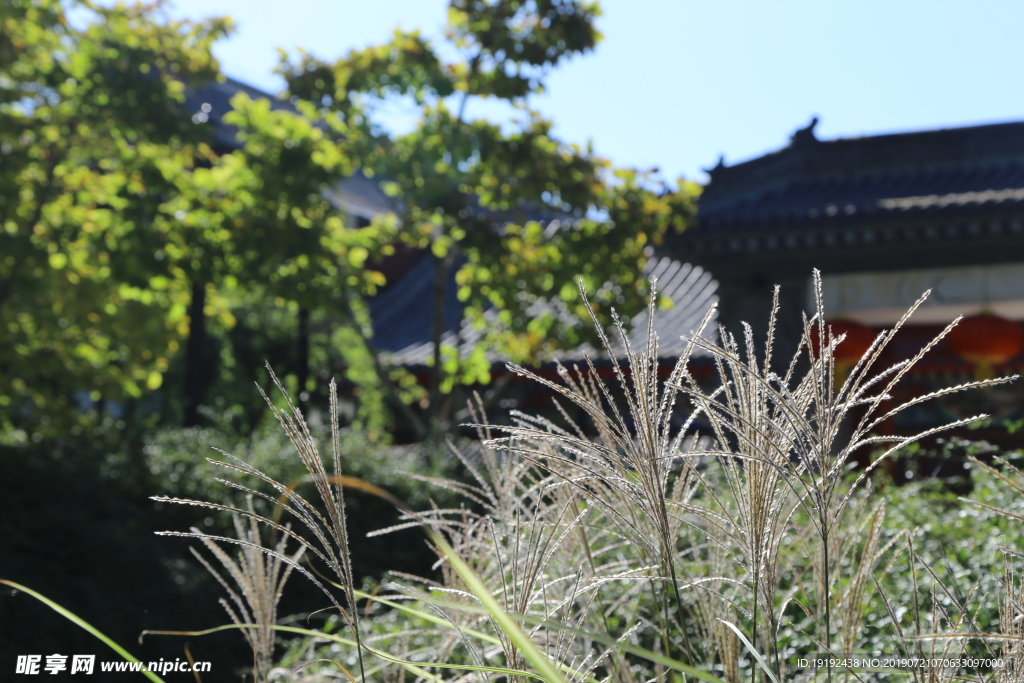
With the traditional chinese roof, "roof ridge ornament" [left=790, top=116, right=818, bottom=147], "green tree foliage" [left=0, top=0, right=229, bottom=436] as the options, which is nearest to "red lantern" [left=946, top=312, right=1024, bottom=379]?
the traditional chinese roof

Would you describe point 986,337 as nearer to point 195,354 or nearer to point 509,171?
point 509,171

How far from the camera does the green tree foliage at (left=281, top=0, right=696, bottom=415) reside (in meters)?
7.89

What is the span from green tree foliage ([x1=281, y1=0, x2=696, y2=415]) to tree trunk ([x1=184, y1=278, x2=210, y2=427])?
6.72 ft

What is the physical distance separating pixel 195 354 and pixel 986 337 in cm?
674

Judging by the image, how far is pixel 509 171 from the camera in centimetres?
794

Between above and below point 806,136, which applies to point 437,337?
below

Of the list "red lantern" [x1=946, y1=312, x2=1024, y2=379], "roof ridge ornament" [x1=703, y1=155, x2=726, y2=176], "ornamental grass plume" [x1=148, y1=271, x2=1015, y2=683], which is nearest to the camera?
"ornamental grass plume" [x1=148, y1=271, x2=1015, y2=683]

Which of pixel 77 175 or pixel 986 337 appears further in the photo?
pixel 77 175

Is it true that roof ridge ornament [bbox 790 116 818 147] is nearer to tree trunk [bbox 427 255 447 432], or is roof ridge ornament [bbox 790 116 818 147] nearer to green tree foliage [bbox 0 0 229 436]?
tree trunk [bbox 427 255 447 432]

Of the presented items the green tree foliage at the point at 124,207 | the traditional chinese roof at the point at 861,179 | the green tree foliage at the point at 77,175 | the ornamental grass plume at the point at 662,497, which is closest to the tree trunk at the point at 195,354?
the green tree foliage at the point at 124,207

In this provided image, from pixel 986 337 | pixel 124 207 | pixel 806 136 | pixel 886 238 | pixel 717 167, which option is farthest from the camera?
pixel 717 167

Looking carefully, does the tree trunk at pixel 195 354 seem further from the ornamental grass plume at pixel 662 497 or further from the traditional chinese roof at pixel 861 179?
the ornamental grass plume at pixel 662 497

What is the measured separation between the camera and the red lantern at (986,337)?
6352mm

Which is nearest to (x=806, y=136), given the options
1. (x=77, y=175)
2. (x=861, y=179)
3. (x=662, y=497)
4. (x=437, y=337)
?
(x=861, y=179)
